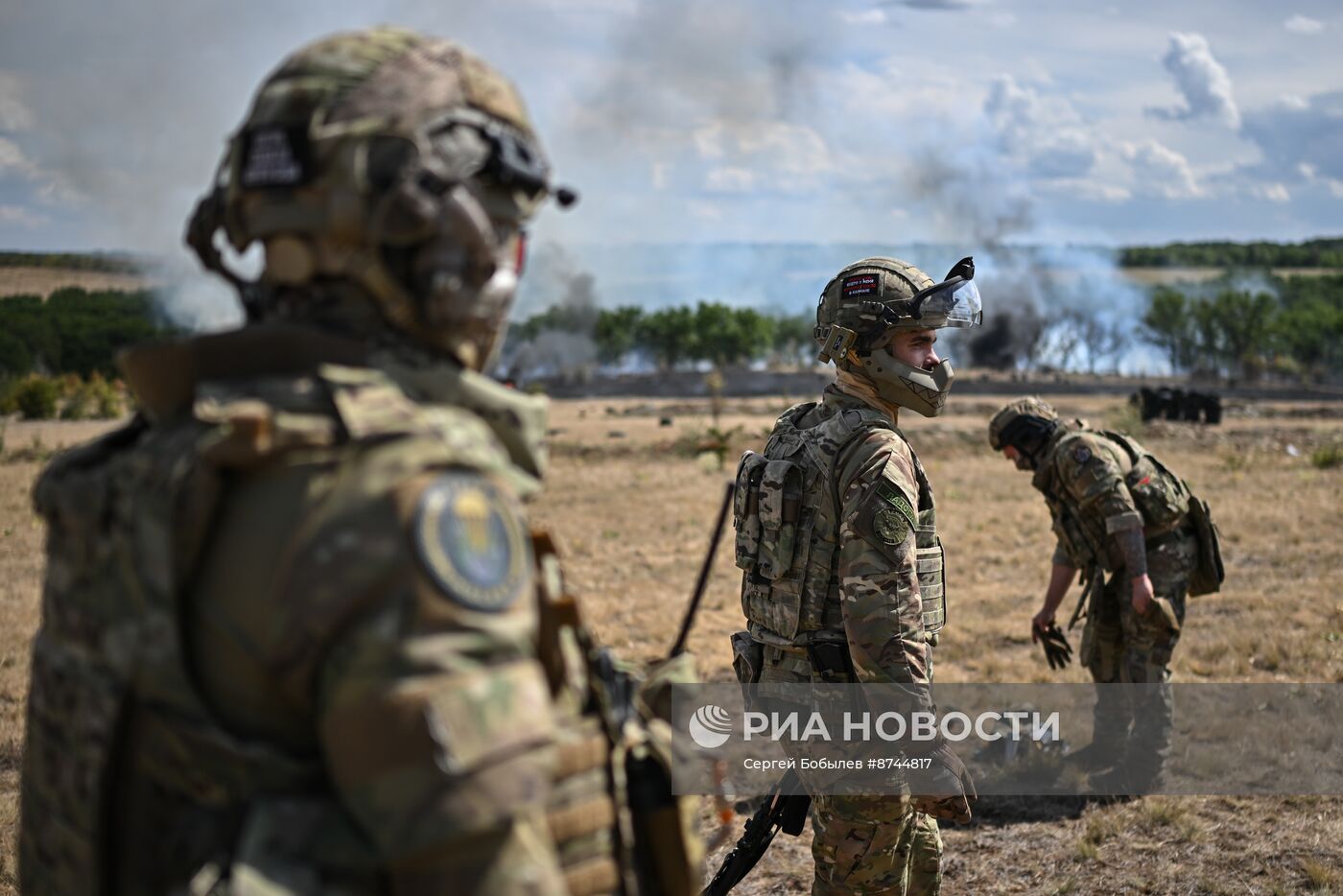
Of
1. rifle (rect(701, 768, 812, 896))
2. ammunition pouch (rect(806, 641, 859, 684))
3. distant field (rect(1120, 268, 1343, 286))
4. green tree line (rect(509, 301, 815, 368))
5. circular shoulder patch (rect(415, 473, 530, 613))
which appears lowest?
rifle (rect(701, 768, 812, 896))

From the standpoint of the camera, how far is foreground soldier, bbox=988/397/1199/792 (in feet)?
20.6

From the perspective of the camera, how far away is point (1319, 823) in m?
6.03

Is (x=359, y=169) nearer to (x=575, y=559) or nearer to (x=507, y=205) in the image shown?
(x=507, y=205)

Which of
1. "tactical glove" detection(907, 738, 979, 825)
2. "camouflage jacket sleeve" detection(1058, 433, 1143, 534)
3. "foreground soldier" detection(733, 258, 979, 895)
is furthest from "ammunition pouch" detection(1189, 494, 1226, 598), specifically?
"tactical glove" detection(907, 738, 979, 825)

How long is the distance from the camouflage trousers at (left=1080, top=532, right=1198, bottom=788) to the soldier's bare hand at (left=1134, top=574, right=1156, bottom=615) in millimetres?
80

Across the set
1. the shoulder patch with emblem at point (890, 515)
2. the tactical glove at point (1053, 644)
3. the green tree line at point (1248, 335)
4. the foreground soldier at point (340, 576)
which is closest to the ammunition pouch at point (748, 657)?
the shoulder patch with emblem at point (890, 515)

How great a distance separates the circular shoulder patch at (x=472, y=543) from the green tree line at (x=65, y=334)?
176 ft

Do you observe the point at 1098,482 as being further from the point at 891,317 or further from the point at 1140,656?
the point at 891,317

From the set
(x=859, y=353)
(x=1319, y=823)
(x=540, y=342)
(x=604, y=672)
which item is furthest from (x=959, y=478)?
(x=540, y=342)

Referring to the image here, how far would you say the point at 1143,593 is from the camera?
20.4 ft

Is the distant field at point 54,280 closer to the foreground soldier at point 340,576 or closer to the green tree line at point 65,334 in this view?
the green tree line at point 65,334

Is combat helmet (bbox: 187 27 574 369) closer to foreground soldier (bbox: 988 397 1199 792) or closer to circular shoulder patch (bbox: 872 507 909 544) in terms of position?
circular shoulder patch (bbox: 872 507 909 544)

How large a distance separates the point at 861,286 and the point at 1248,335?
81484mm

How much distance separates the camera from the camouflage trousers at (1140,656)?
6.47 m
